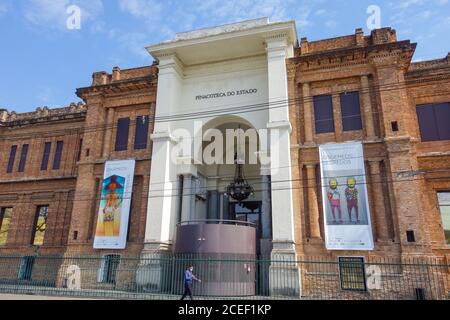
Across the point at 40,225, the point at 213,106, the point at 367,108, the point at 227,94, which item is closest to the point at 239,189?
the point at 213,106

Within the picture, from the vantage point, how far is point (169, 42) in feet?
70.9

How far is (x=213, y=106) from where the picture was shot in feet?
70.3

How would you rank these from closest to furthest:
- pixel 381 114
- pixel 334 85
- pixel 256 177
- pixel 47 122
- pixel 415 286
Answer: pixel 415 286 → pixel 381 114 → pixel 334 85 → pixel 256 177 → pixel 47 122

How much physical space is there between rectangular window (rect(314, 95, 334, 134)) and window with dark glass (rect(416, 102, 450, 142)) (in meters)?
4.70

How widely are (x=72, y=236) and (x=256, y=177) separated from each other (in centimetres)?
1200

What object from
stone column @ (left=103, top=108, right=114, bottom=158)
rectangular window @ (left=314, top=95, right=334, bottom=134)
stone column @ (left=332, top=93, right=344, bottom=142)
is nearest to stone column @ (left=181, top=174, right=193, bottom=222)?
stone column @ (left=103, top=108, right=114, bottom=158)

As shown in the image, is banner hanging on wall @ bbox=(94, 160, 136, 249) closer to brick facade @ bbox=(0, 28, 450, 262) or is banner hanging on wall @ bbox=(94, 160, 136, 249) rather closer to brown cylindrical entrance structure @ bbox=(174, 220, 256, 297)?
brick facade @ bbox=(0, 28, 450, 262)

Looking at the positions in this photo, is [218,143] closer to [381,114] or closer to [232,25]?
[232,25]

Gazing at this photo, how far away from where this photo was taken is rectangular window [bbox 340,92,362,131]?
62.8 ft

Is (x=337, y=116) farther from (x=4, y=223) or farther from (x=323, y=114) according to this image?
(x=4, y=223)

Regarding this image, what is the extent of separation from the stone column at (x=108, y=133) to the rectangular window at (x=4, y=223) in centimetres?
992

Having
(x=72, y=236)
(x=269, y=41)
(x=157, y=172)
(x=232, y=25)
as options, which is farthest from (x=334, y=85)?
(x=72, y=236)

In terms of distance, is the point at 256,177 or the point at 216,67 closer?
the point at 216,67

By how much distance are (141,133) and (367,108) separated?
528 inches
